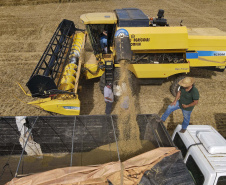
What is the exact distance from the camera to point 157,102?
5.07 meters

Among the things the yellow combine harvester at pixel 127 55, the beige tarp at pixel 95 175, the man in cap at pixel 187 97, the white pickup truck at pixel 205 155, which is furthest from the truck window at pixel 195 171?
the yellow combine harvester at pixel 127 55

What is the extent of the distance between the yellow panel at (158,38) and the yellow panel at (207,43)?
492 millimetres

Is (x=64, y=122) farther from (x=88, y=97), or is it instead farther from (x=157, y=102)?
(x=157, y=102)

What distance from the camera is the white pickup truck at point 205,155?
208cm

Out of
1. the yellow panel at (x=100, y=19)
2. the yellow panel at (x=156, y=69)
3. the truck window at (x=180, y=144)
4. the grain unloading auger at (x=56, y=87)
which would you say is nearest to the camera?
the truck window at (x=180, y=144)

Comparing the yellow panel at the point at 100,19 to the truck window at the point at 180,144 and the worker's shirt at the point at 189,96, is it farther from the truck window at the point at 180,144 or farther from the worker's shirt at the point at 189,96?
the truck window at the point at 180,144

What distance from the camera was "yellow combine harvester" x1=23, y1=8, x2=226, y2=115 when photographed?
4066 millimetres

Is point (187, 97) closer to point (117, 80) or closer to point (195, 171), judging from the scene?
point (195, 171)

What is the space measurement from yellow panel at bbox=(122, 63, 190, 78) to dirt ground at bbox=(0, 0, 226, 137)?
77 cm

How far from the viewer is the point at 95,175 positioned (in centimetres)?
183

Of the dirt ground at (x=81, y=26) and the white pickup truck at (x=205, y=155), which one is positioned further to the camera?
the dirt ground at (x=81, y=26)

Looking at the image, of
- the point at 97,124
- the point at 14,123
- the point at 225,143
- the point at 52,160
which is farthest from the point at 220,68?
the point at 14,123

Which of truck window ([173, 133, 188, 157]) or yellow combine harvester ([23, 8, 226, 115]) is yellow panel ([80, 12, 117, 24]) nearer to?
yellow combine harvester ([23, 8, 226, 115])

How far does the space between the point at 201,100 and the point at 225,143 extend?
3.03 m
